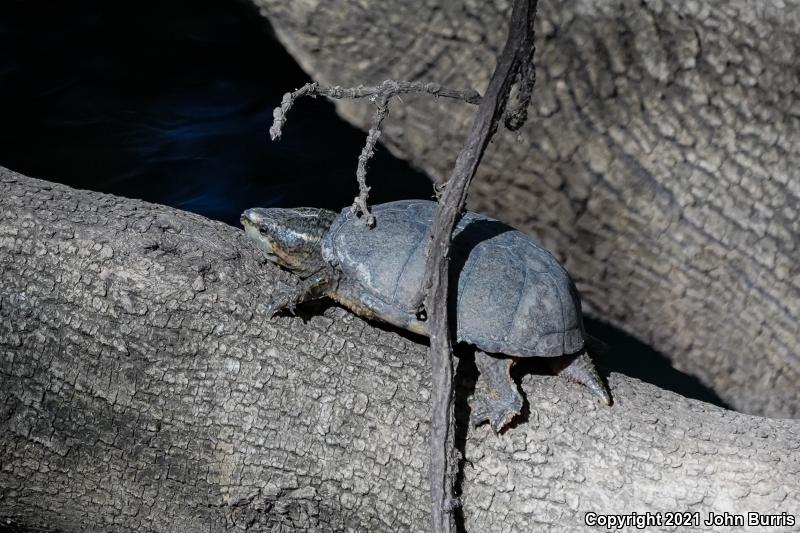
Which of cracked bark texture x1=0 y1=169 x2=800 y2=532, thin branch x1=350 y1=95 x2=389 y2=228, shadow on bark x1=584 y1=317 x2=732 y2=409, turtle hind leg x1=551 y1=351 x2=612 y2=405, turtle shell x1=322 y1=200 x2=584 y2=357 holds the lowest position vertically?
shadow on bark x1=584 y1=317 x2=732 y2=409

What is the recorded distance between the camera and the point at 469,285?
1601 mm

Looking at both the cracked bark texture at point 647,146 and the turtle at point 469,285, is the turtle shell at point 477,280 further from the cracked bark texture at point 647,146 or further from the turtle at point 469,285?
the cracked bark texture at point 647,146

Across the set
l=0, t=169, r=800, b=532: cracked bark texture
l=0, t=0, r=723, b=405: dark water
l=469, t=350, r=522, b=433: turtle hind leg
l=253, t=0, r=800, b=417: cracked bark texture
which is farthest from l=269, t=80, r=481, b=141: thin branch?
l=0, t=0, r=723, b=405: dark water

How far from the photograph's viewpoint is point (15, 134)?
341 centimetres

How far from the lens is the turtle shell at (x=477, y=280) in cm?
157

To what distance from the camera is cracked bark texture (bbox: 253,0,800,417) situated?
2143 mm

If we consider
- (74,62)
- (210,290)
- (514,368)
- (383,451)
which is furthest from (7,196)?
(74,62)

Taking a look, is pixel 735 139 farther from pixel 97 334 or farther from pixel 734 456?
pixel 97 334

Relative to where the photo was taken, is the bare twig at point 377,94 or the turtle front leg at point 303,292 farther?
the turtle front leg at point 303,292

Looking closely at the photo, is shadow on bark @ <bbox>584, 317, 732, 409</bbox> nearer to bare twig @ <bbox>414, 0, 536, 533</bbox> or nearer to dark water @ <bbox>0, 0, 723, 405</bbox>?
dark water @ <bbox>0, 0, 723, 405</bbox>

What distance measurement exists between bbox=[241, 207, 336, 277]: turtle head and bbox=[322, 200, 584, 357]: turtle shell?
1.7 inches

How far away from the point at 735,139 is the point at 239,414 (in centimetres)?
142

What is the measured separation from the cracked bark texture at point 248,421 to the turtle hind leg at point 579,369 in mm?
25

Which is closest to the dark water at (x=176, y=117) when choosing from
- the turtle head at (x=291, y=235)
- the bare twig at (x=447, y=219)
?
the turtle head at (x=291, y=235)
